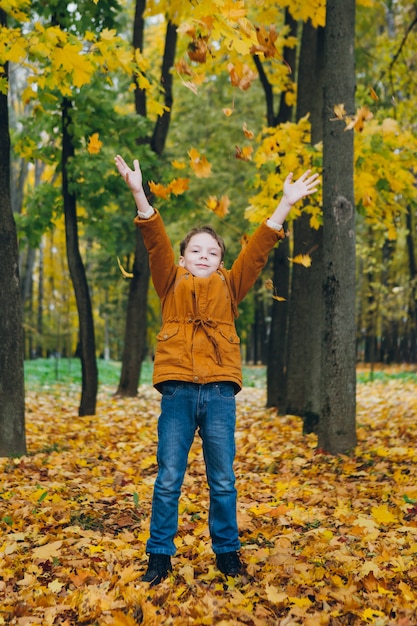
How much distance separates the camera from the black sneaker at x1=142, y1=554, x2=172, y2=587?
3.31 m

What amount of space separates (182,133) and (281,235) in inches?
603

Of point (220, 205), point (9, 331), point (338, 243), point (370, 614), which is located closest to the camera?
point (370, 614)

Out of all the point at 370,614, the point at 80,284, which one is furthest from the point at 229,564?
the point at 80,284

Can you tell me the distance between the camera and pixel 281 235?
3.46 m

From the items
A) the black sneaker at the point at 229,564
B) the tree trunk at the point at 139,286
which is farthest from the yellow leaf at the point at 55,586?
the tree trunk at the point at 139,286

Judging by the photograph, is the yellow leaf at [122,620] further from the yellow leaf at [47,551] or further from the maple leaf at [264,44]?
the maple leaf at [264,44]

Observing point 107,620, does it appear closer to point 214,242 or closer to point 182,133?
point 214,242

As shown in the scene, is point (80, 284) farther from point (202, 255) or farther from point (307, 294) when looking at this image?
point (202, 255)

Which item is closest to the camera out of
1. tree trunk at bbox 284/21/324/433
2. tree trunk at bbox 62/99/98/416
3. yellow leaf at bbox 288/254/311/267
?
yellow leaf at bbox 288/254/311/267

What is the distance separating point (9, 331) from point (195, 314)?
11.2ft

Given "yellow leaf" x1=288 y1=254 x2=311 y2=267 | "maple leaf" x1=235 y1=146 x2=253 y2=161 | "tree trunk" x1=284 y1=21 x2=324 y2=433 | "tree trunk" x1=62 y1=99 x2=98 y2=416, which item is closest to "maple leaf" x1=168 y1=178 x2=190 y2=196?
"maple leaf" x1=235 y1=146 x2=253 y2=161

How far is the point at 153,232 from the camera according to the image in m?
3.39

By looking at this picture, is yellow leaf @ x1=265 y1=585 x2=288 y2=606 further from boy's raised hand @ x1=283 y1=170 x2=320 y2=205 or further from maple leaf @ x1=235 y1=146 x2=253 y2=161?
maple leaf @ x1=235 y1=146 x2=253 y2=161

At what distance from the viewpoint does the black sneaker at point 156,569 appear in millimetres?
3307
